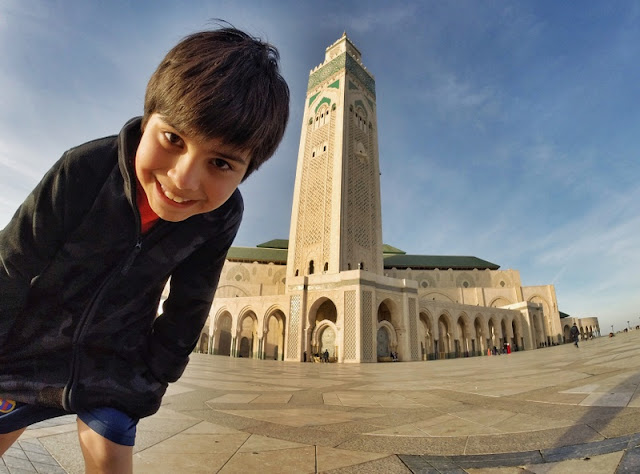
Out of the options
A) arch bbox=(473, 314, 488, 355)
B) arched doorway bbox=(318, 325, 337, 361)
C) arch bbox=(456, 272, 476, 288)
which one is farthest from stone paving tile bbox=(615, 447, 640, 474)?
arch bbox=(456, 272, 476, 288)

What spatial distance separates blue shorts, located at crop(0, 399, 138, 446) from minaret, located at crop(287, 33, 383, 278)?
1702 cm

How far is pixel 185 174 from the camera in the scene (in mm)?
706

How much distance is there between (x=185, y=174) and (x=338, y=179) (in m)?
19.5

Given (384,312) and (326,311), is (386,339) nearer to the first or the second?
(384,312)

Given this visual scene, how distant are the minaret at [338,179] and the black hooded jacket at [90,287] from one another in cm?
1700

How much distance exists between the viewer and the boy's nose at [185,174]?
706 millimetres

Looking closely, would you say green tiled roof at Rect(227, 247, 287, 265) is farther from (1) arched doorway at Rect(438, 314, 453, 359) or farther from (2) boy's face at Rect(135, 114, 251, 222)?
(2) boy's face at Rect(135, 114, 251, 222)

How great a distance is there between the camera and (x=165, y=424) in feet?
7.41

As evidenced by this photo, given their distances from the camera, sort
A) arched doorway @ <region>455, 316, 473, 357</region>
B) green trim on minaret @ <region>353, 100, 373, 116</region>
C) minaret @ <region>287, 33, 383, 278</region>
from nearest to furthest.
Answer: minaret @ <region>287, 33, 383, 278</region> < arched doorway @ <region>455, 316, 473, 357</region> < green trim on minaret @ <region>353, 100, 373, 116</region>

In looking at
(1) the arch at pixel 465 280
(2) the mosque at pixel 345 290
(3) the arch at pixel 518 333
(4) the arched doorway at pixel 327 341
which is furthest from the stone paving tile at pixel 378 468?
(1) the arch at pixel 465 280

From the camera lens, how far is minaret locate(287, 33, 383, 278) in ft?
63.5

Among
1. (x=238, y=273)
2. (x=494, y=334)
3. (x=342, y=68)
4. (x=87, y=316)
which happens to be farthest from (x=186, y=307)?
(x=238, y=273)

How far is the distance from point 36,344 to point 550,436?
2.28 metres

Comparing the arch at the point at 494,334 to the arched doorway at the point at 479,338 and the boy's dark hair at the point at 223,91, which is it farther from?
the boy's dark hair at the point at 223,91
